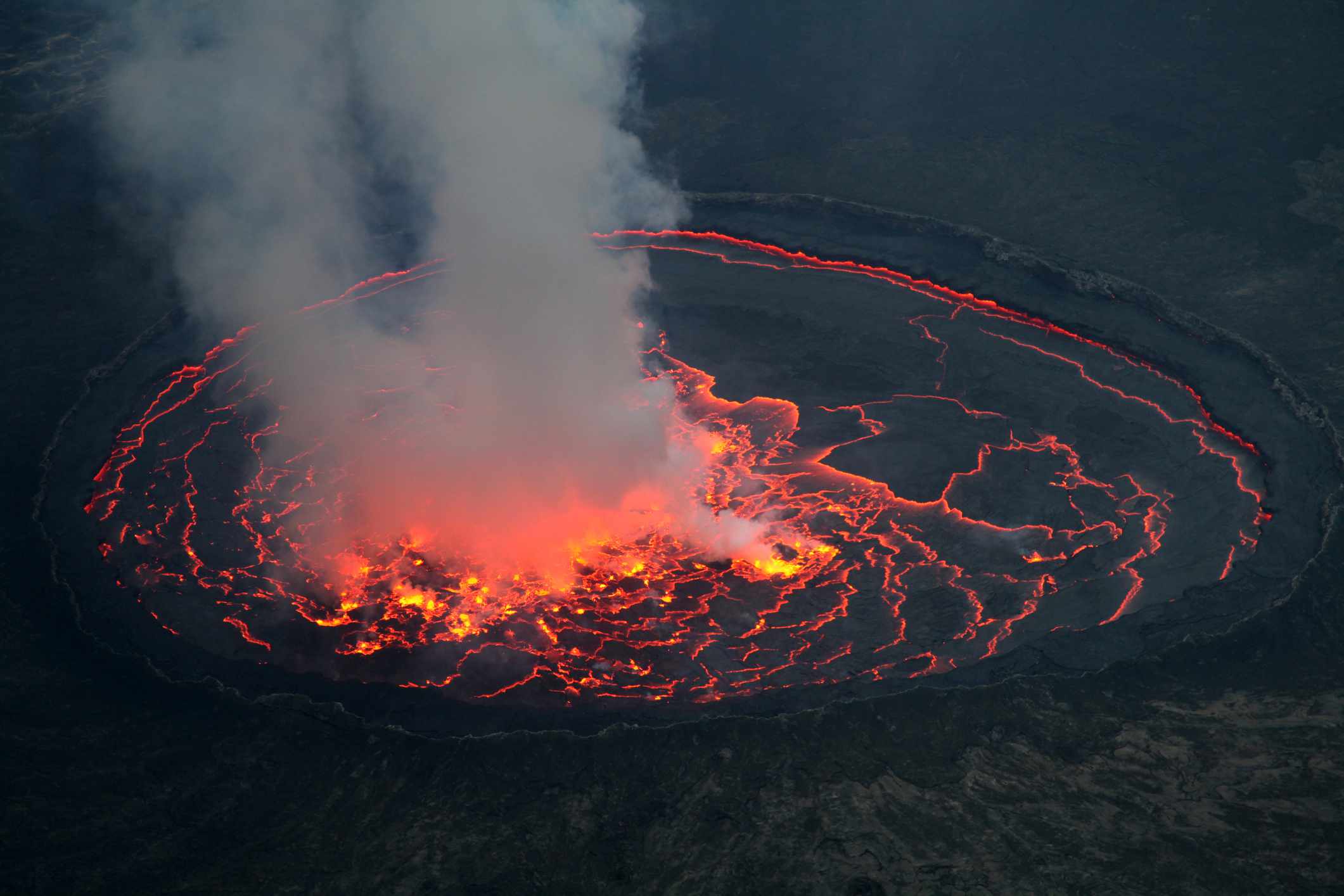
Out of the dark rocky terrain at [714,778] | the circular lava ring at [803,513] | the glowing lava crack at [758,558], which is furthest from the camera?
the glowing lava crack at [758,558]

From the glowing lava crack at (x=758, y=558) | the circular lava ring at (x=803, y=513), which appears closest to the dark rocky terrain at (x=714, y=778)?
the circular lava ring at (x=803, y=513)

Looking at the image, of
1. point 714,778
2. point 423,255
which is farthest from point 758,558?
point 423,255

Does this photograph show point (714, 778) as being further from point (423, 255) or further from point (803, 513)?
point (423, 255)

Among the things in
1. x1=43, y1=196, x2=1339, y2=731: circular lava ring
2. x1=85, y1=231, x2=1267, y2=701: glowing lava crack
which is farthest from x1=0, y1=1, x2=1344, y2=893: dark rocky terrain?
x1=85, y1=231, x2=1267, y2=701: glowing lava crack

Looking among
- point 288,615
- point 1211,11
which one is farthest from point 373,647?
point 1211,11

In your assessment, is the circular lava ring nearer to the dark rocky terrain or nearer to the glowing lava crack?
the glowing lava crack

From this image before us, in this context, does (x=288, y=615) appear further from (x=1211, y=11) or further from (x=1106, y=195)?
(x=1211, y=11)

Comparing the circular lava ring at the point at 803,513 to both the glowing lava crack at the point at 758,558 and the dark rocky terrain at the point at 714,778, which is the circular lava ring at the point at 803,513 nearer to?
the glowing lava crack at the point at 758,558
